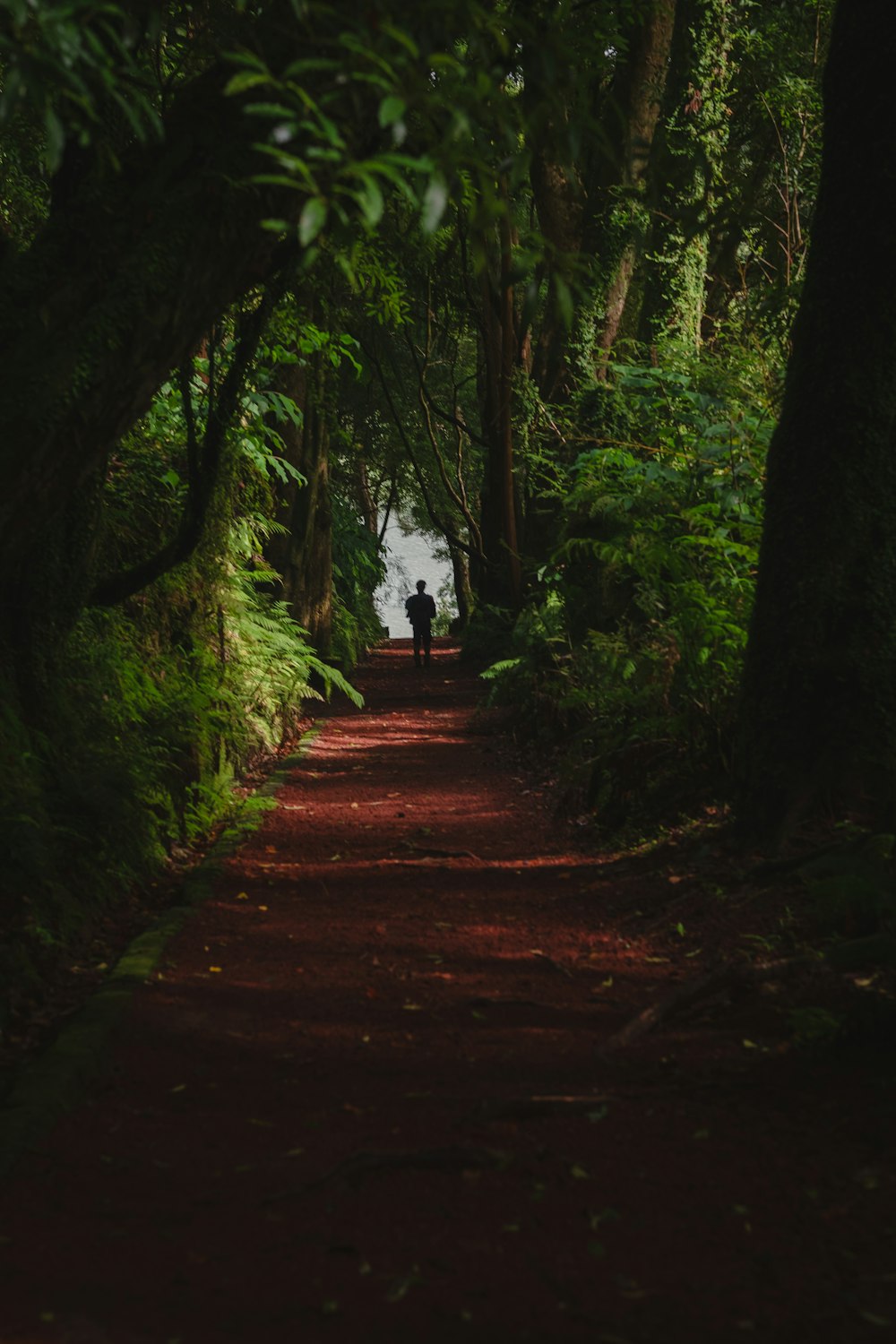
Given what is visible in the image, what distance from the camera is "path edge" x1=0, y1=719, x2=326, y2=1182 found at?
12.3 ft

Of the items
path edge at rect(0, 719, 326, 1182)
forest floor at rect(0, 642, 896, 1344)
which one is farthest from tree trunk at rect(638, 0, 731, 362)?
path edge at rect(0, 719, 326, 1182)

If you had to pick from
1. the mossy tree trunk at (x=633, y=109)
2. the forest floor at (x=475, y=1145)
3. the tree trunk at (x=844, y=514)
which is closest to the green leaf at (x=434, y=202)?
the forest floor at (x=475, y=1145)

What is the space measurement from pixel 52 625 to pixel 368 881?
2.38m

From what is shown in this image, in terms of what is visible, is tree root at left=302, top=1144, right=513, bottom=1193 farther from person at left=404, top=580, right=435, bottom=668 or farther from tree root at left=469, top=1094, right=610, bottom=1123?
person at left=404, top=580, right=435, bottom=668

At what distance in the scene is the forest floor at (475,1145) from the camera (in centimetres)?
272

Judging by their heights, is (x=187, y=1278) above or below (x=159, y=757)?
below

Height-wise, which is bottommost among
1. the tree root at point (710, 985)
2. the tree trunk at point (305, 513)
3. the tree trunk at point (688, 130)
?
the tree root at point (710, 985)

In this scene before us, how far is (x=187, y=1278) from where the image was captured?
2861 mm

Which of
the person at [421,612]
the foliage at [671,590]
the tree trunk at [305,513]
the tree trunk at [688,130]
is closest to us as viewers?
the foliage at [671,590]

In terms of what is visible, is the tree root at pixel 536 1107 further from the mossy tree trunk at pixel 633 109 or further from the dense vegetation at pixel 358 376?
the mossy tree trunk at pixel 633 109

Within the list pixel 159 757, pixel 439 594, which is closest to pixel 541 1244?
pixel 159 757

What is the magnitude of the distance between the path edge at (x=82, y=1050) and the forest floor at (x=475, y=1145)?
53 millimetres

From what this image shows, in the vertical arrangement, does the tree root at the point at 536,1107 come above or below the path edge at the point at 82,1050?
below

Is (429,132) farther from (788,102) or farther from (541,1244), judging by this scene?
(788,102)
